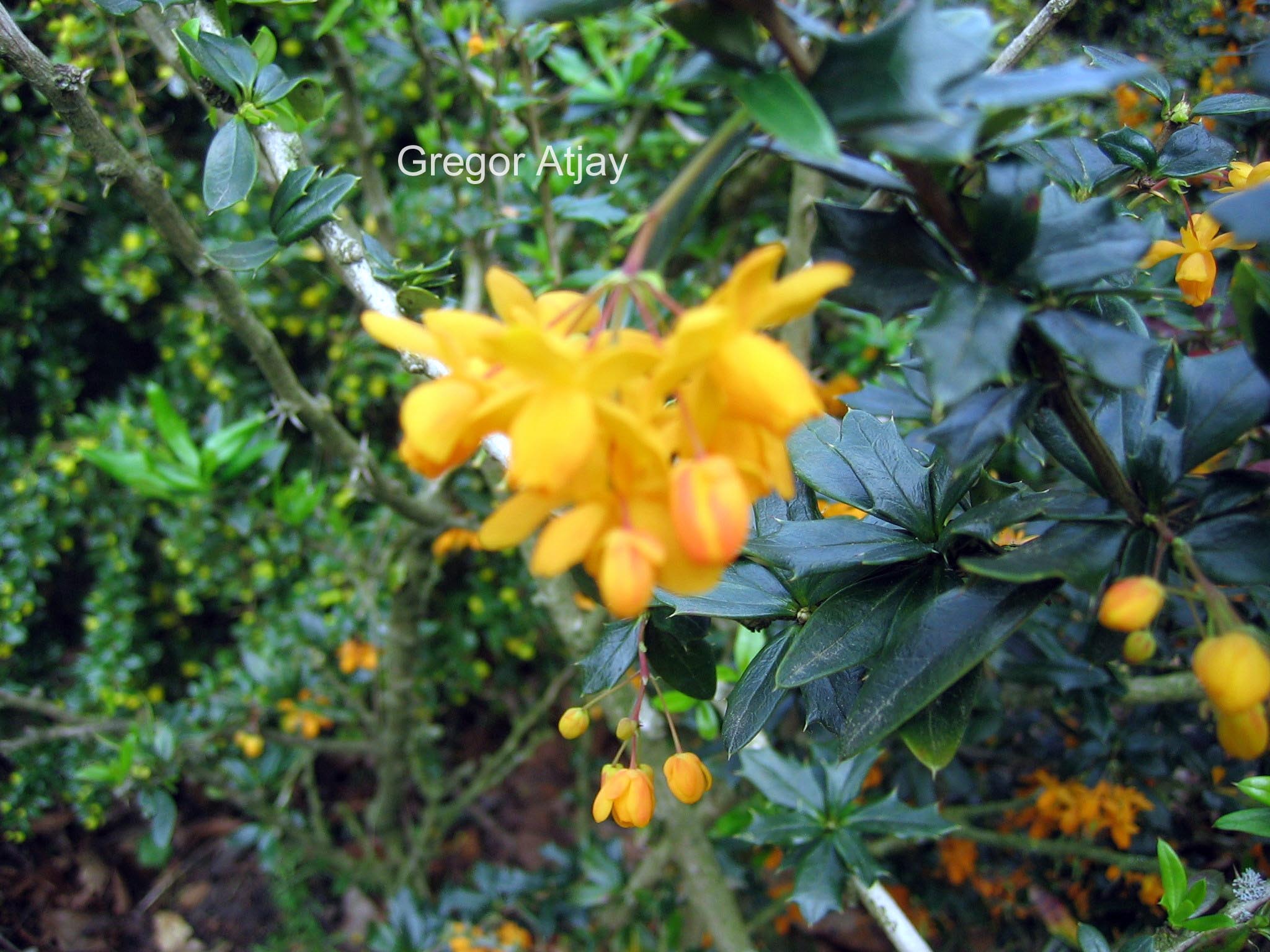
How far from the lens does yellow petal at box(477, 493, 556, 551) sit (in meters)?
0.52

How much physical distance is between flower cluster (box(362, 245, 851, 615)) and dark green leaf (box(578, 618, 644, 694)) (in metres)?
0.39

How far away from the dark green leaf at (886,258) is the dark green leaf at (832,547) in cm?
25

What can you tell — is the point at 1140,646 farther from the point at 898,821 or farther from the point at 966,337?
the point at 898,821

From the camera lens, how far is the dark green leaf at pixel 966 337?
1.53ft

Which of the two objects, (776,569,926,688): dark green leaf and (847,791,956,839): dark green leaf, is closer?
(776,569,926,688): dark green leaf

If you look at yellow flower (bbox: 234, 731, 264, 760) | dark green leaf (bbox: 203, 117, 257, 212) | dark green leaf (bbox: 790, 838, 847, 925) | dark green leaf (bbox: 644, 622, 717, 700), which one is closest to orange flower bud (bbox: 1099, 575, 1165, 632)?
dark green leaf (bbox: 644, 622, 717, 700)

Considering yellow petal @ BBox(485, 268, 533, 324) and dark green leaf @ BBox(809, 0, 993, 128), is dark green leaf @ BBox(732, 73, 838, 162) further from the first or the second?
yellow petal @ BBox(485, 268, 533, 324)

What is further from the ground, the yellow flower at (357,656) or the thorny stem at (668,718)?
the thorny stem at (668,718)

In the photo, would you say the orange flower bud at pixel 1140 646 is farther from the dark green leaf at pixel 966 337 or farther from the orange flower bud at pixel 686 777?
the orange flower bud at pixel 686 777

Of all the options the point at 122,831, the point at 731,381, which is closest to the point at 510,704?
the point at 122,831

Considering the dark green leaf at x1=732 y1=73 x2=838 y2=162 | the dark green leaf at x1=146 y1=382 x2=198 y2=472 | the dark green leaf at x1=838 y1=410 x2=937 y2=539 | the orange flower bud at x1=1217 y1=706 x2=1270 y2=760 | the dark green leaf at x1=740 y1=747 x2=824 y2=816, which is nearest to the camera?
the dark green leaf at x1=732 y1=73 x2=838 y2=162

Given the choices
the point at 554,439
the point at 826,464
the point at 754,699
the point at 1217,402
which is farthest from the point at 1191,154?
the point at 554,439

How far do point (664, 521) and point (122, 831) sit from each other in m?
2.58

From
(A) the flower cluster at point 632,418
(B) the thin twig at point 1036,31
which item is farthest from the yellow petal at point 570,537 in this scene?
(B) the thin twig at point 1036,31
